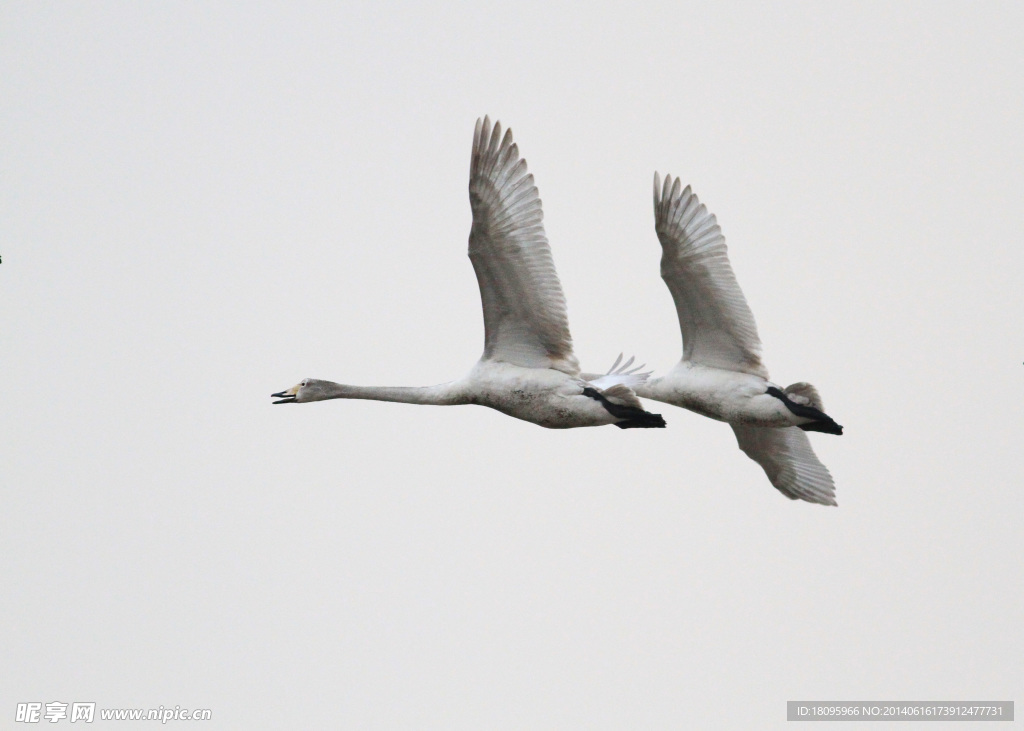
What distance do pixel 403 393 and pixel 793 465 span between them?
6.39 metres

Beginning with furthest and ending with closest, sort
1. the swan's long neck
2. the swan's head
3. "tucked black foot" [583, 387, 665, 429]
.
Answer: the swan's head
the swan's long neck
"tucked black foot" [583, 387, 665, 429]

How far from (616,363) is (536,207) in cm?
546

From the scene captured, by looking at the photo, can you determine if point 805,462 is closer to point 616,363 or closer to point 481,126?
point 616,363

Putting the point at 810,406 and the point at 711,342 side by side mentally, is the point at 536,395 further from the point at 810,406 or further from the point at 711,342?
the point at 810,406

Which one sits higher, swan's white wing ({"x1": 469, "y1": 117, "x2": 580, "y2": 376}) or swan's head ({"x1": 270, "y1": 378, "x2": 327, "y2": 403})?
swan's white wing ({"x1": 469, "y1": 117, "x2": 580, "y2": 376})

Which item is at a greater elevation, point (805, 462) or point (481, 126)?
point (481, 126)

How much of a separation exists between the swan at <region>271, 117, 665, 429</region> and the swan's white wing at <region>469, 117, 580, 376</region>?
0.01 m

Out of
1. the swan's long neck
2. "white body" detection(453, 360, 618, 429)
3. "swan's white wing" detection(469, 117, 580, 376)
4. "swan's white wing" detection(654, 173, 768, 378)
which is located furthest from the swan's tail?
the swan's long neck

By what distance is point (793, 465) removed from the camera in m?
26.3

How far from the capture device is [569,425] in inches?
901

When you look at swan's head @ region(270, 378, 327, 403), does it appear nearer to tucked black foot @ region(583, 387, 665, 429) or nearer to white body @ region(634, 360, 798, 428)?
tucked black foot @ region(583, 387, 665, 429)

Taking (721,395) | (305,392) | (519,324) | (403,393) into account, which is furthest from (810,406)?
(305,392)

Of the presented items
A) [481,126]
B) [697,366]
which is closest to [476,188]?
[481,126]

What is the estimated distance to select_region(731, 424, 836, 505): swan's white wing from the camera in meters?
26.2
